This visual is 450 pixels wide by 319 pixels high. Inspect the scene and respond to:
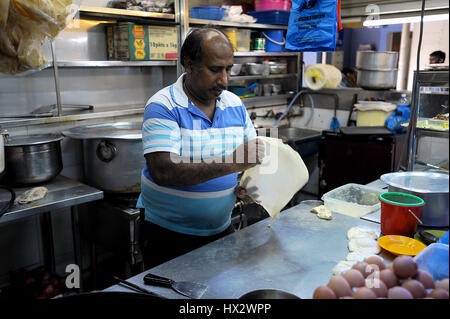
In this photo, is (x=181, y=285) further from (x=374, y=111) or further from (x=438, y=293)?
(x=374, y=111)

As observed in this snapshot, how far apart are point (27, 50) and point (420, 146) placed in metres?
2.38

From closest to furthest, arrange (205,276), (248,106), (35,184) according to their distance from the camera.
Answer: (205,276) < (35,184) < (248,106)

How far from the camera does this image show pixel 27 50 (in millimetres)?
2256

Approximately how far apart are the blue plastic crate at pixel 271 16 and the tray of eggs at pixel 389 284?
397cm

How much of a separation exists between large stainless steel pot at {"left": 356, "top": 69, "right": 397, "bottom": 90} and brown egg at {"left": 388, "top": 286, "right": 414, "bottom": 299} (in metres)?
3.90

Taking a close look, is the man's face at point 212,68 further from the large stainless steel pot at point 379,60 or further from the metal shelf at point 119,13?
the large stainless steel pot at point 379,60

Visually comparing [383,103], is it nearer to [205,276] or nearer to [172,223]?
[172,223]

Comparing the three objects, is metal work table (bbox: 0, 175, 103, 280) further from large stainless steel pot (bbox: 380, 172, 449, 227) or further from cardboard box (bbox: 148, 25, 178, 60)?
large stainless steel pot (bbox: 380, 172, 449, 227)

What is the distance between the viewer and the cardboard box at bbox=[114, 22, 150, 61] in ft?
10.6

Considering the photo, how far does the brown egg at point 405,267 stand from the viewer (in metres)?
0.89

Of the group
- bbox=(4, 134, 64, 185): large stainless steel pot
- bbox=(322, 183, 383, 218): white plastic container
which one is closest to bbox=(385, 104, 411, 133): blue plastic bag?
bbox=(322, 183, 383, 218): white plastic container

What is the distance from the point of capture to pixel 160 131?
1.64m

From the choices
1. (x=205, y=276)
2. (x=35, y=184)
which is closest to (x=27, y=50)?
(x=35, y=184)
